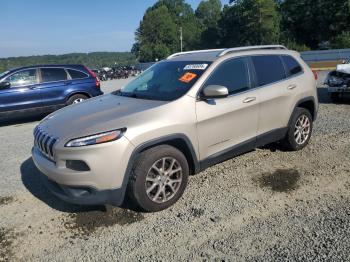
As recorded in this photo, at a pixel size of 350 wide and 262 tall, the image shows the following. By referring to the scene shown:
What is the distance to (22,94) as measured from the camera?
10125 mm

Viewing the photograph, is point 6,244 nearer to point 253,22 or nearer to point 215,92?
point 215,92

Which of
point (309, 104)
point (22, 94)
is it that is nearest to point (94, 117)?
point (309, 104)

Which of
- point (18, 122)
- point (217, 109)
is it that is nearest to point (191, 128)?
point (217, 109)

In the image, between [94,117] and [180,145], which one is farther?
[180,145]

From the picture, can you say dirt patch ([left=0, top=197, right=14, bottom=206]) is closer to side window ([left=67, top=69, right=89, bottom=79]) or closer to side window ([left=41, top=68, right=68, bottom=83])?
side window ([left=41, top=68, right=68, bottom=83])

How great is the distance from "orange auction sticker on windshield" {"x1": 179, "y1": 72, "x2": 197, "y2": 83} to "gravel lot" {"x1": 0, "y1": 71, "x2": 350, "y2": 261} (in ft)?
4.51

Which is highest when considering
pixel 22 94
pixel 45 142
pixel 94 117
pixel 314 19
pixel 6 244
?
pixel 314 19

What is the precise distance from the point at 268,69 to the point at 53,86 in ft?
22.5

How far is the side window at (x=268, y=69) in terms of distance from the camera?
540 centimetres

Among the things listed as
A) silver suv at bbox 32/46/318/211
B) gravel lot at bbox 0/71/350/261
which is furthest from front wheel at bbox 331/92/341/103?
gravel lot at bbox 0/71/350/261

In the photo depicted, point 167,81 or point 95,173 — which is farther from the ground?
point 167,81

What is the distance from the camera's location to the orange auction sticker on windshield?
4.74 m

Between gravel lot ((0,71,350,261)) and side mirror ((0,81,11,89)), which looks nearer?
gravel lot ((0,71,350,261))

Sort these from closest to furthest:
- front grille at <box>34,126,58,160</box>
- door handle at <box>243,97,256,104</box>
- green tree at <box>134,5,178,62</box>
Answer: front grille at <box>34,126,58,160</box>, door handle at <box>243,97,256,104</box>, green tree at <box>134,5,178,62</box>
